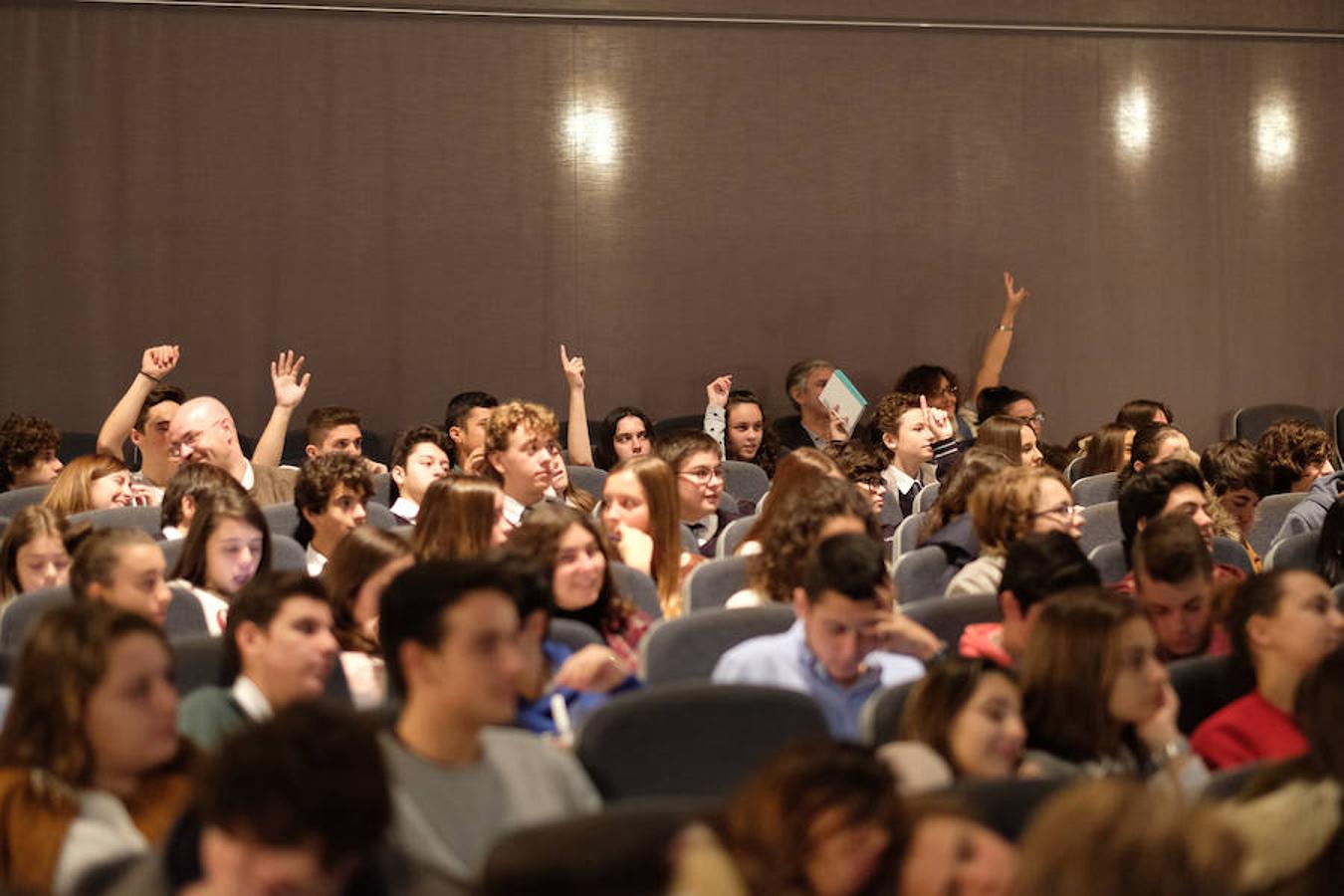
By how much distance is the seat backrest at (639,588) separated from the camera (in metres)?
5.09

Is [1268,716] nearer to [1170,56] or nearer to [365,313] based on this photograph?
[365,313]

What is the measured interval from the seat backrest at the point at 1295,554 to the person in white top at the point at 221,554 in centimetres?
296

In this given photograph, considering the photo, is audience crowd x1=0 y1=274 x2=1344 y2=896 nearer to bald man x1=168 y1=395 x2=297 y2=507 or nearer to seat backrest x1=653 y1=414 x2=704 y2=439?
bald man x1=168 y1=395 x2=297 y2=507

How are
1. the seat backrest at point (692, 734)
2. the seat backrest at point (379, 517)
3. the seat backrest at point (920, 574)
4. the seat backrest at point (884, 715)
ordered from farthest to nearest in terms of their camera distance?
the seat backrest at point (379, 517)
the seat backrest at point (920, 574)
the seat backrest at point (884, 715)
the seat backrest at point (692, 734)

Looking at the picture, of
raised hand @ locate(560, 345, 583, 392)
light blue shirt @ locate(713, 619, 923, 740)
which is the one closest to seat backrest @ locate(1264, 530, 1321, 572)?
light blue shirt @ locate(713, 619, 923, 740)

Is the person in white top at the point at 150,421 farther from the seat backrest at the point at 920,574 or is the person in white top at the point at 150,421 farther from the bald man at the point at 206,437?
the seat backrest at the point at 920,574

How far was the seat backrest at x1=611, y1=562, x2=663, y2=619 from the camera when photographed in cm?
509

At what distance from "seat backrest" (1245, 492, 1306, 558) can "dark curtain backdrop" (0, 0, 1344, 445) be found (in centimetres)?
422

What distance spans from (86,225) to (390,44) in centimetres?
189

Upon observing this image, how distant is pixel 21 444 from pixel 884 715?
5.15m

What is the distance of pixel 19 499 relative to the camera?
23.3 feet

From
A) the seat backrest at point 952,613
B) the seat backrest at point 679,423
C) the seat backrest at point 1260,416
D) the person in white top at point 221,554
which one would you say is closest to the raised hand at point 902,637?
the seat backrest at point 952,613

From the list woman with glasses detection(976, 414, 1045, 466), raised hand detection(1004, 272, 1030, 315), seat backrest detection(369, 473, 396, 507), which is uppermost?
raised hand detection(1004, 272, 1030, 315)

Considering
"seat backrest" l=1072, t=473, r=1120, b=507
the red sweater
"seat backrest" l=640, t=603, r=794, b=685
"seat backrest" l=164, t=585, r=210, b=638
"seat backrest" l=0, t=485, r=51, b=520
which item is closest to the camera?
the red sweater
